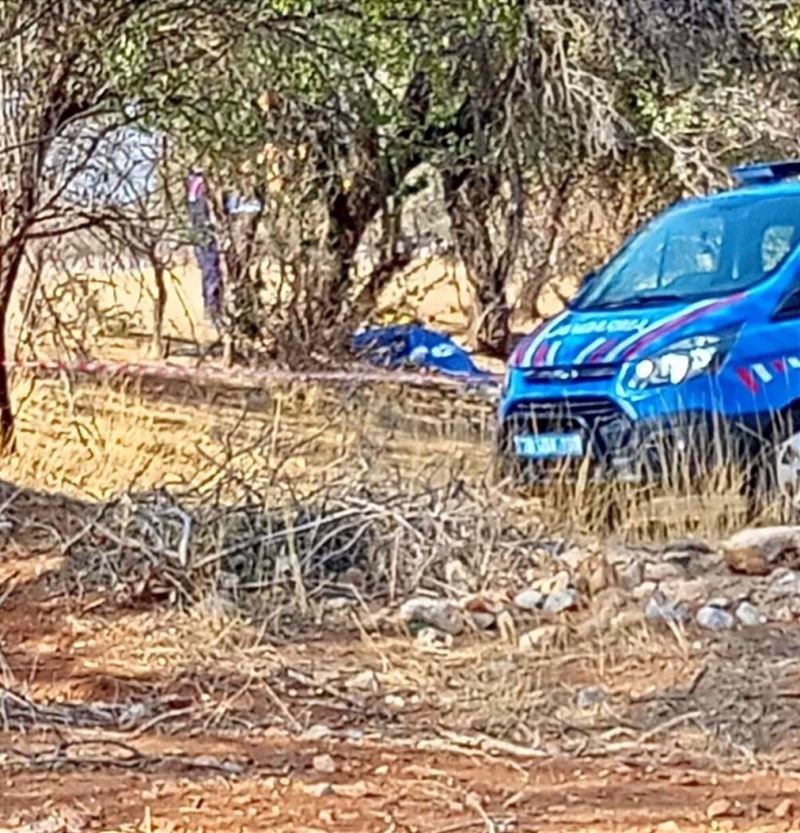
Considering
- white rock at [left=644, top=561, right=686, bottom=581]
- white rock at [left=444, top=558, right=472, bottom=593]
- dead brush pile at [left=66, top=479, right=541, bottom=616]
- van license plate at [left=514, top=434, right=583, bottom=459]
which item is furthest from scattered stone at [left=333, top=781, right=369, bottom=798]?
van license plate at [left=514, top=434, right=583, bottom=459]

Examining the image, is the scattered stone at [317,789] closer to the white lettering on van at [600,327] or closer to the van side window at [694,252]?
the white lettering on van at [600,327]

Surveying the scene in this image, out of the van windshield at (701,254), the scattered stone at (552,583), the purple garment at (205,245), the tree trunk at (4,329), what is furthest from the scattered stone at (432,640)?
the purple garment at (205,245)

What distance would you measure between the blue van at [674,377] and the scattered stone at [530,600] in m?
1.54

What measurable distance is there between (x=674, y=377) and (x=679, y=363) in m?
0.08

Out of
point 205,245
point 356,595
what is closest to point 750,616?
point 356,595

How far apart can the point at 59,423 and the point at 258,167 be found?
8.93 ft

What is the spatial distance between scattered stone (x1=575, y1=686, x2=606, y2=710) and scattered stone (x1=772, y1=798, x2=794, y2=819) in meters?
1.01

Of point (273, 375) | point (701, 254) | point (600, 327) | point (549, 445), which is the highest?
point (701, 254)

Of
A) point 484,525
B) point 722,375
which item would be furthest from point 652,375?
point 484,525

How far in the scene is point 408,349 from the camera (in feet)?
48.6

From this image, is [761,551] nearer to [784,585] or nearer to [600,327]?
[784,585]

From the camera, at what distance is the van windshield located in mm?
8914

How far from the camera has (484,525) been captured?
7.23 m

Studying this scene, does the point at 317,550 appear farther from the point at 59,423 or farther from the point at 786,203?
the point at 59,423
